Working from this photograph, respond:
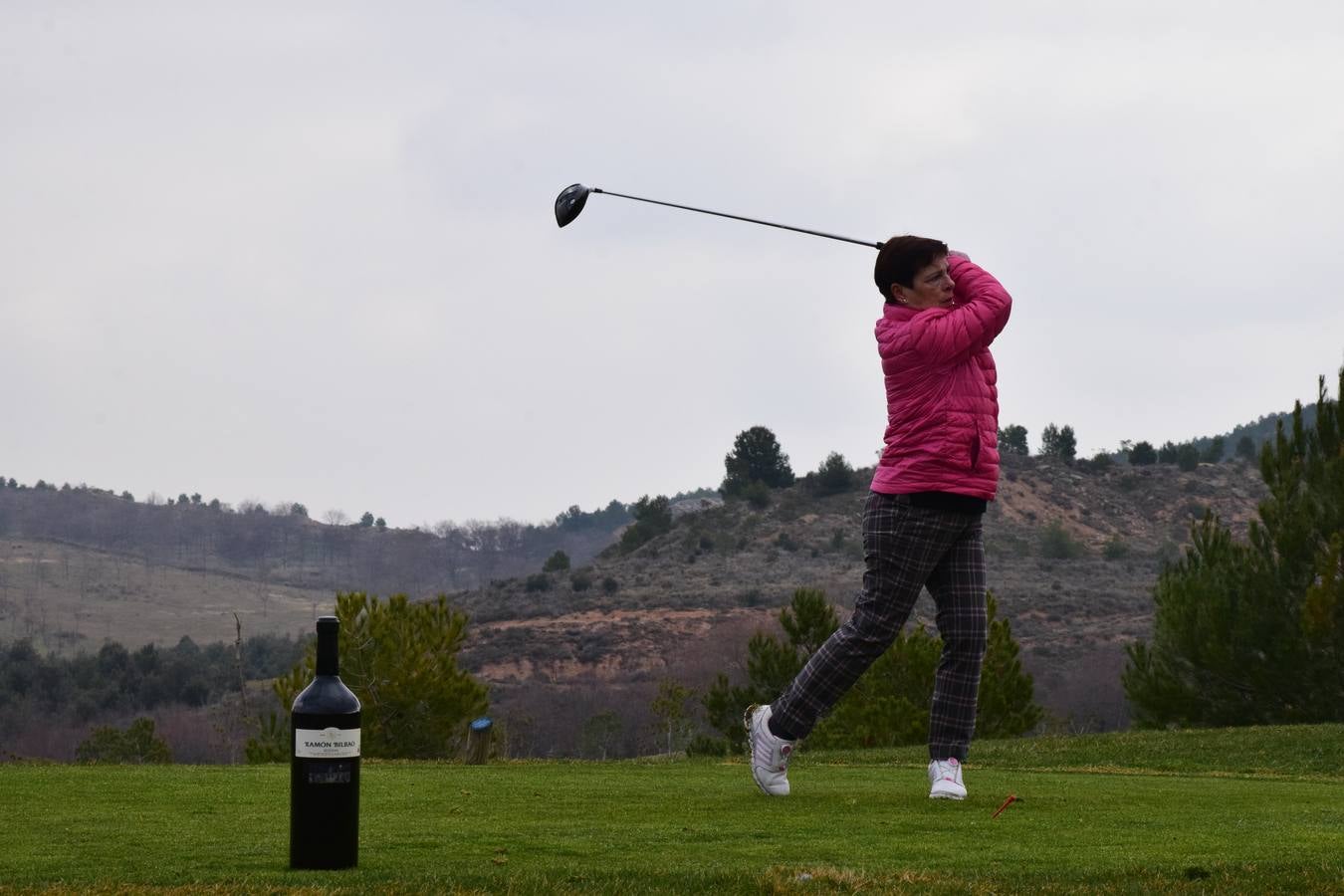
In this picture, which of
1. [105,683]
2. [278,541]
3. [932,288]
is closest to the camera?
[932,288]

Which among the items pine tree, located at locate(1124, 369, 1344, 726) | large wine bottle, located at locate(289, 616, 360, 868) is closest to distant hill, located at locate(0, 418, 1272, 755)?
pine tree, located at locate(1124, 369, 1344, 726)

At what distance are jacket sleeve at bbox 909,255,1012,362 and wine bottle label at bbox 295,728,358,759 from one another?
2.81 meters

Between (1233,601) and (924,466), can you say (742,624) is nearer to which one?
(1233,601)

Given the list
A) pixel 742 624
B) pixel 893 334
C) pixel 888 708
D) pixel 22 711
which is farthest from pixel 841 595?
pixel 893 334

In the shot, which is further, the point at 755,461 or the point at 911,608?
the point at 755,461

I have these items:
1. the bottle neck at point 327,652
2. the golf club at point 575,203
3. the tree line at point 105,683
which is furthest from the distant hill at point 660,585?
the bottle neck at point 327,652

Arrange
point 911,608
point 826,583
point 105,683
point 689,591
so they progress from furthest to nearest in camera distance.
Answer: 1. point 689,591
2. point 826,583
3. point 105,683
4. point 911,608

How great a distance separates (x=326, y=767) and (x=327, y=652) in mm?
239

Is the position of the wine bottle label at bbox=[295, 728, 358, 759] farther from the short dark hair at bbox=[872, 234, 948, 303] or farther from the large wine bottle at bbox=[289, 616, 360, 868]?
the short dark hair at bbox=[872, 234, 948, 303]

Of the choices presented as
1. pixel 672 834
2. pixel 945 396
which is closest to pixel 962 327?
pixel 945 396

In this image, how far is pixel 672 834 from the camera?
452 cm

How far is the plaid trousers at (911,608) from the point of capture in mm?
5738

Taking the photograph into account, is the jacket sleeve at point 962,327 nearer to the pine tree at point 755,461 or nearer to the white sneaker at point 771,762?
the white sneaker at point 771,762

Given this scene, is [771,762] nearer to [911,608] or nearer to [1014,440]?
[911,608]
